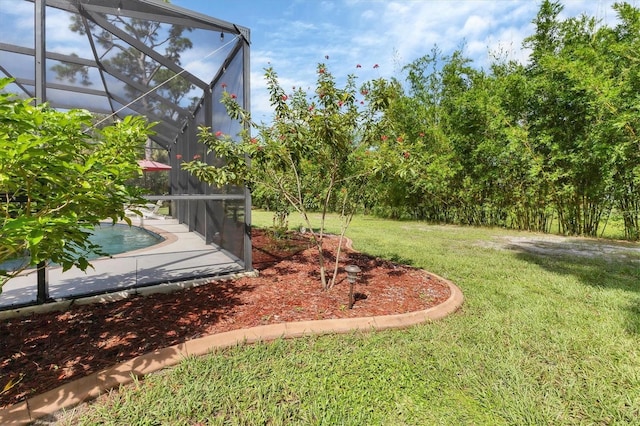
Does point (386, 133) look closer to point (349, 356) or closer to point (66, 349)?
point (349, 356)

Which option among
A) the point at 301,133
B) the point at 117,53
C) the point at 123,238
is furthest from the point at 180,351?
the point at 123,238

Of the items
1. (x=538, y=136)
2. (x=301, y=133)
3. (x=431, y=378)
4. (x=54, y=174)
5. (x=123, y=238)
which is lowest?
(x=431, y=378)

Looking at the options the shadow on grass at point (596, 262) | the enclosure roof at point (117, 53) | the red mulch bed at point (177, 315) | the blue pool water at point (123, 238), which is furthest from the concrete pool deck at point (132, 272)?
the shadow on grass at point (596, 262)

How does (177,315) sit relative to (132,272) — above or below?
below

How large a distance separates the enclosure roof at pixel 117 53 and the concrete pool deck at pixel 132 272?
206cm

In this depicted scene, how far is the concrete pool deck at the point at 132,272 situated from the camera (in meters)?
3.24

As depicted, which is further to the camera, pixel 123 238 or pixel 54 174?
pixel 123 238

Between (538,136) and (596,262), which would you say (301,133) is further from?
(538,136)

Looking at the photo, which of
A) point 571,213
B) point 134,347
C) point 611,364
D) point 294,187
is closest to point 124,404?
point 134,347

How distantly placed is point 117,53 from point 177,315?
4.78 metres

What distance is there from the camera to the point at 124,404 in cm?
175

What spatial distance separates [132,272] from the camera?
4.07 metres

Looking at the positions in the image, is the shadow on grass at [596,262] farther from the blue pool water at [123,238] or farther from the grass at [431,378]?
the blue pool water at [123,238]

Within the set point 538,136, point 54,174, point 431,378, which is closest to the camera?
point 54,174
